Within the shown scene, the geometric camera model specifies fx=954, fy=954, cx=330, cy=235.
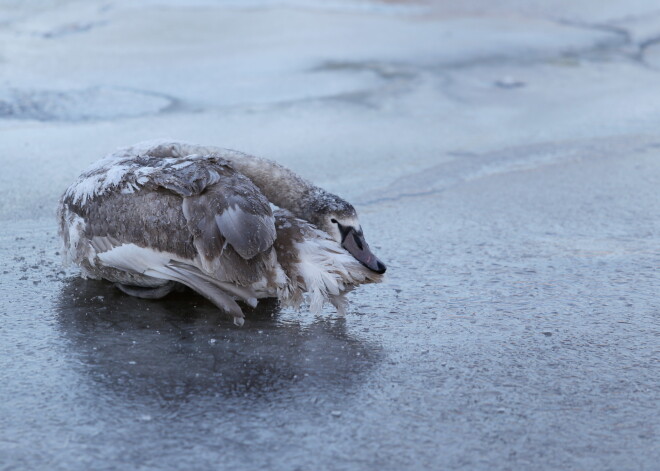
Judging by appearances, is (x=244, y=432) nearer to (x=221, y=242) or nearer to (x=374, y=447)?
(x=374, y=447)

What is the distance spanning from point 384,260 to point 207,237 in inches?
Result: 52.4

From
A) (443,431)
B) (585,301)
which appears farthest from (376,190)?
(443,431)

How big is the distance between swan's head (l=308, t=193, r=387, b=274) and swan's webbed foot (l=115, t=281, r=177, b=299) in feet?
2.61

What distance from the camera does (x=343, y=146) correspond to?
781cm

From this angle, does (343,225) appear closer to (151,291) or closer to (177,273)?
(177,273)

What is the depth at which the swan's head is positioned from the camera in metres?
4.50

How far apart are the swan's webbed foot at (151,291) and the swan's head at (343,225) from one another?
794mm

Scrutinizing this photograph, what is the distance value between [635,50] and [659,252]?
738 centimetres

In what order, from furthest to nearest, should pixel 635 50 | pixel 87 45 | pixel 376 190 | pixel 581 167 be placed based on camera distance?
1. pixel 635 50
2. pixel 87 45
3. pixel 581 167
4. pixel 376 190

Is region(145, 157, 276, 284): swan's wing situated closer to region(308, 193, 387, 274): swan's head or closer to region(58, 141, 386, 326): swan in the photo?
region(58, 141, 386, 326): swan

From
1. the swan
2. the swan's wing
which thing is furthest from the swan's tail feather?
the swan's wing

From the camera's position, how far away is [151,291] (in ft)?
15.0

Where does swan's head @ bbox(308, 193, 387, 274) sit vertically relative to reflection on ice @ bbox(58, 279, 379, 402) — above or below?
above

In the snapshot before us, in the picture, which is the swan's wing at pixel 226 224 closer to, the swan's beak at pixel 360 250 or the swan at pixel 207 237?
the swan at pixel 207 237
